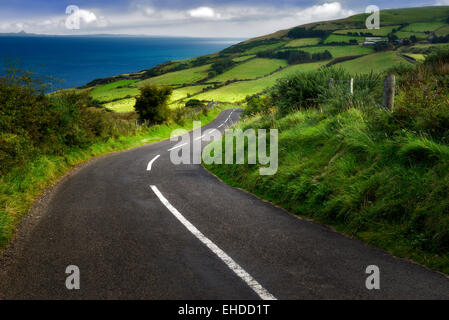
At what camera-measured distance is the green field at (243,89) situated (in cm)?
8547

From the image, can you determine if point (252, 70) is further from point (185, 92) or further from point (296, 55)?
point (185, 92)

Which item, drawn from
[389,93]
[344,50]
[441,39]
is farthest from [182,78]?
[389,93]

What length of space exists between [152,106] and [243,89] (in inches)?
2629

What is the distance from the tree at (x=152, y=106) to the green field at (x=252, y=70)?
3106 inches

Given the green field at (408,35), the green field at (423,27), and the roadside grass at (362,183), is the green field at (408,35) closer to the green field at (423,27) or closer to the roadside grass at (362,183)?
the green field at (423,27)

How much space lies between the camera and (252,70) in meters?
117

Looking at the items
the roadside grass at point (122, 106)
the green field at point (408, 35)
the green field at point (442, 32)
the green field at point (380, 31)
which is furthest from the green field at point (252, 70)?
the green field at point (442, 32)

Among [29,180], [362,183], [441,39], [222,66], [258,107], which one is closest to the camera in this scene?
[362,183]

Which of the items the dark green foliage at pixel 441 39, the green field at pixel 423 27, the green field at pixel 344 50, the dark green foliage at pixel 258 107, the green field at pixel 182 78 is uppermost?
the green field at pixel 423 27

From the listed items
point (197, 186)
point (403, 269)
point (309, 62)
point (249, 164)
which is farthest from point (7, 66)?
point (309, 62)

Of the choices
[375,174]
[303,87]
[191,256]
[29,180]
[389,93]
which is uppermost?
[303,87]

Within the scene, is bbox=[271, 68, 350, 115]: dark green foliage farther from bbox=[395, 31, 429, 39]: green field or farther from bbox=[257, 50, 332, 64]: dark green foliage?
bbox=[257, 50, 332, 64]: dark green foliage

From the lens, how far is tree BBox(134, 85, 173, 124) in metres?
33.0

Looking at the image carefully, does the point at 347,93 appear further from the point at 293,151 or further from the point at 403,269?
the point at 403,269
